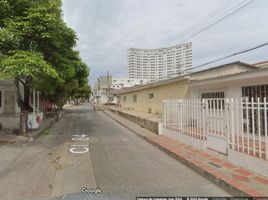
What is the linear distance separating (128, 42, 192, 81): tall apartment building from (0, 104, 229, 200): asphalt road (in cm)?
1216

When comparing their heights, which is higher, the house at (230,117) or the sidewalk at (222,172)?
the house at (230,117)

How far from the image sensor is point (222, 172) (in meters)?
6.98

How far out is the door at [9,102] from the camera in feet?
98.7

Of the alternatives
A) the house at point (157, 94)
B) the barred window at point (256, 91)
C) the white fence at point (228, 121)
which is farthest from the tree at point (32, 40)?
the barred window at point (256, 91)

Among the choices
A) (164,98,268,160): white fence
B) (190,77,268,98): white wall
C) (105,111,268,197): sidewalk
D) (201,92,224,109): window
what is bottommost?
(105,111,268,197): sidewalk

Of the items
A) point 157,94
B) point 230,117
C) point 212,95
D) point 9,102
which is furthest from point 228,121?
point 9,102

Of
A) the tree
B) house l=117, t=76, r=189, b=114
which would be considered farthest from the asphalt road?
house l=117, t=76, r=189, b=114

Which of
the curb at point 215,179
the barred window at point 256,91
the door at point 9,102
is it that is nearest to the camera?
the curb at point 215,179

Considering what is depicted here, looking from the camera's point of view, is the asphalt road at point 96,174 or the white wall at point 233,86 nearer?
the asphalt road at point 96,174

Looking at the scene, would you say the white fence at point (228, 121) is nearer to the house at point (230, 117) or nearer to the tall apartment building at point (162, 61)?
the house at point (230, 117)

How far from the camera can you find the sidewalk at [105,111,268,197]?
5777mm

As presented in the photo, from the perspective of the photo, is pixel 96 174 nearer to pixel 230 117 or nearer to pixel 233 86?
pixel 230 117

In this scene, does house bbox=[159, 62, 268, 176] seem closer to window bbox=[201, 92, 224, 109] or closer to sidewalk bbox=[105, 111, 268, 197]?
window bbox=[201, 92, 224, 109]

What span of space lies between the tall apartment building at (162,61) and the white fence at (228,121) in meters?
9.21
